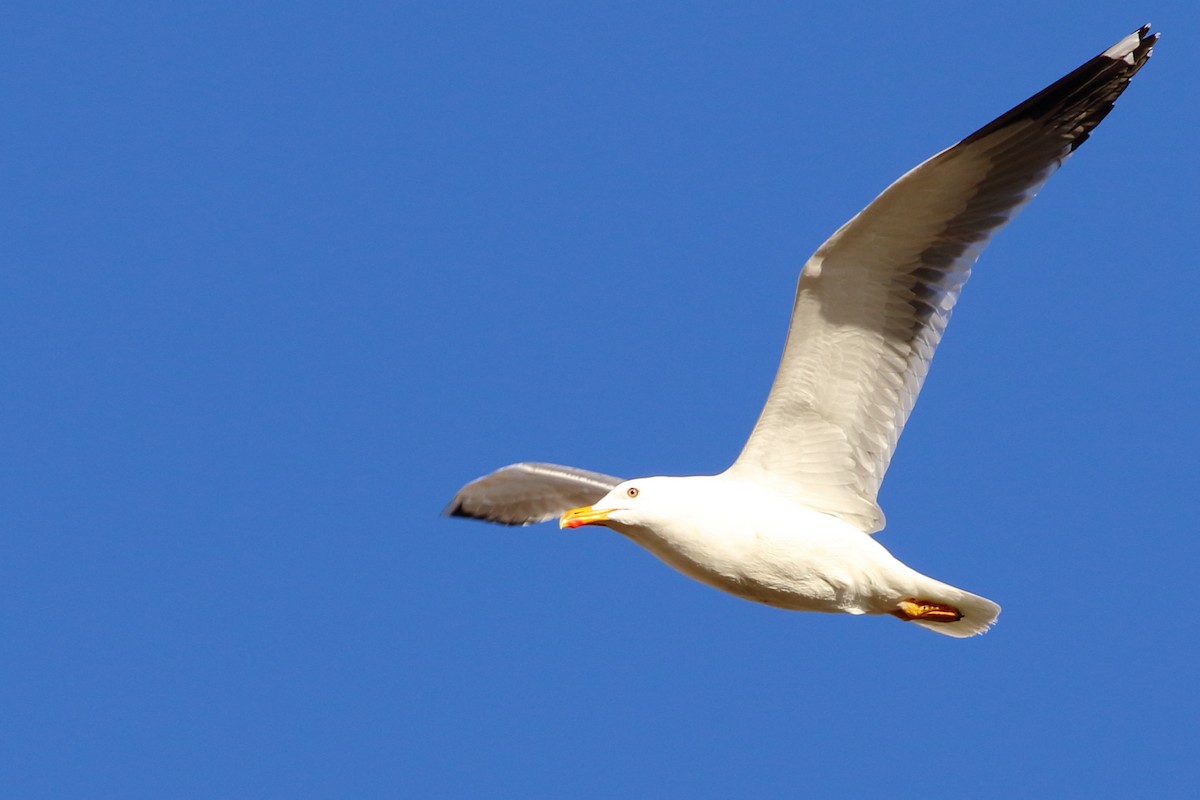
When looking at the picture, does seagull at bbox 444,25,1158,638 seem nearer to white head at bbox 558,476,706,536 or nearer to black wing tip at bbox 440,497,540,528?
white head at bbox 558,476,706,536

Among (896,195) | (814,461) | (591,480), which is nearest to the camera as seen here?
(896,195)

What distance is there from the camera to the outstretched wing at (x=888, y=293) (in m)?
11.8

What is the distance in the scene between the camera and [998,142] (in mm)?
11883

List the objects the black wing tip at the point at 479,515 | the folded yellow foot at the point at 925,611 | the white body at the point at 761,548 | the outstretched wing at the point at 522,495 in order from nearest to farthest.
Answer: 1. the white body at the point at 761,548
2. the folded yellow foot at the point at 925,611
3. the outstretched wing at the point at 522,495
4. the black wing tip at the point at 479,515

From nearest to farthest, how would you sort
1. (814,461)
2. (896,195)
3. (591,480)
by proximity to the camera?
(896,195) < (814,461) < (591,480)

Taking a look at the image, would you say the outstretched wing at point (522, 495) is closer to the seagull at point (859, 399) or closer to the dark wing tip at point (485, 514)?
the dark wing tip at point (485, 514)

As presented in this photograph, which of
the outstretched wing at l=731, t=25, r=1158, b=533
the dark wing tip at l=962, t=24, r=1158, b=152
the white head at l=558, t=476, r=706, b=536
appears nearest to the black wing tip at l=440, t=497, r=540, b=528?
the white head at l=558, t=476, r=706, b=536

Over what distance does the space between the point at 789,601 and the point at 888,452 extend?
111cm

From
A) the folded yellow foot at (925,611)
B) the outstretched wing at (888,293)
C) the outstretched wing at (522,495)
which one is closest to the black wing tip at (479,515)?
the outstretched wing at (522,495)

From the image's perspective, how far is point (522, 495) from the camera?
14555mm

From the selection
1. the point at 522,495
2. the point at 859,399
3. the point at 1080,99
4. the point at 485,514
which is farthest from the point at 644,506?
the point at 1080,99

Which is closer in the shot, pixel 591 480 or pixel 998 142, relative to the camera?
pixel 998 142

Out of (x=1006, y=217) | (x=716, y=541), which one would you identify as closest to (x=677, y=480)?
(x=716, y=541)

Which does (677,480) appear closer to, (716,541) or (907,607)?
(716,541)
